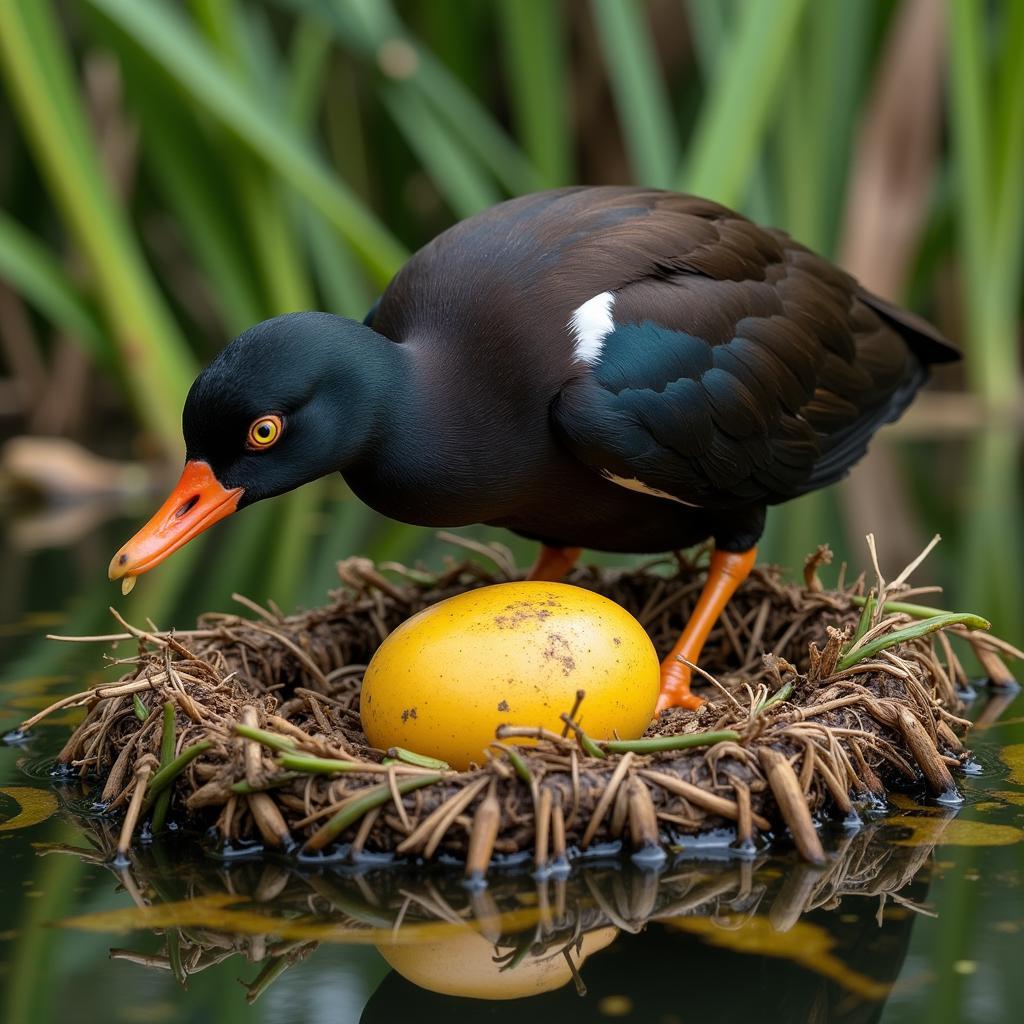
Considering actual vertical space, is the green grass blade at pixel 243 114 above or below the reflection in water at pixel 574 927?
above

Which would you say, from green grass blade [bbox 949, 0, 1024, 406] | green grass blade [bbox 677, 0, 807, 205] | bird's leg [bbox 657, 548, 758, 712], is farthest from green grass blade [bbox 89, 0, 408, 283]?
bird's leg [bbox 657, 548, 758, 712]

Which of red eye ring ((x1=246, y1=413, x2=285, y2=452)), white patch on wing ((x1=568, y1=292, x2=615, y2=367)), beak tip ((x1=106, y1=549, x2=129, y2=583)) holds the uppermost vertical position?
white patch on wing ((x1=568, y1=292, x2=615, y2=367))

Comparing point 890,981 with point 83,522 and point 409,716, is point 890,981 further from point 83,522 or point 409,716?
point 83,522

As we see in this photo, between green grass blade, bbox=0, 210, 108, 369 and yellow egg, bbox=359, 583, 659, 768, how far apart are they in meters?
4.20

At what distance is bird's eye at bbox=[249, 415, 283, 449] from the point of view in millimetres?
2703

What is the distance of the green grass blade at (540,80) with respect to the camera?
23.1ft

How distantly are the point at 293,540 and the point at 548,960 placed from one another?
3.61m

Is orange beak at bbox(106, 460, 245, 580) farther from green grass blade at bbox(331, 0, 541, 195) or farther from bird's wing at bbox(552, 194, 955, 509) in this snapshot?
green grass blade at bbox(331, 0, 541, 195)

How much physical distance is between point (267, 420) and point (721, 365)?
1004mm

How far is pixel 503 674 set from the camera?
253 cm

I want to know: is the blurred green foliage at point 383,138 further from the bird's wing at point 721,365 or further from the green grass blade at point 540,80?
the bird's wing at point 721,365

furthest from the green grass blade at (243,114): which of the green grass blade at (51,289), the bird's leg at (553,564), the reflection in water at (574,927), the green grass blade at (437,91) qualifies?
the reflection in water at (574,927)

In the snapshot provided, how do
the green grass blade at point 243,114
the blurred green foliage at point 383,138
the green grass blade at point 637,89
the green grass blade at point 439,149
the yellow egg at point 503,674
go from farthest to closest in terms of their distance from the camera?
the green grass blade at point 439,149, the green grass blade at point 637,89, the blurred green foliage at point 383,138, the green grass blade at point 243,114, the yellow egg at point 503,674

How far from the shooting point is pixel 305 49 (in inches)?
272
